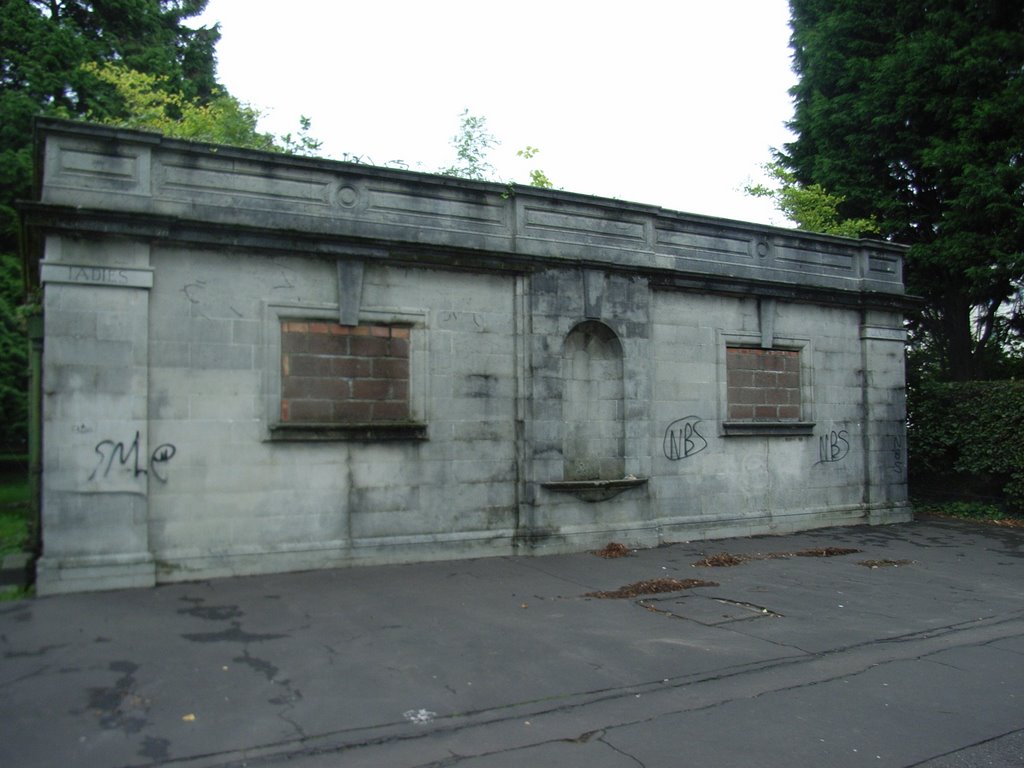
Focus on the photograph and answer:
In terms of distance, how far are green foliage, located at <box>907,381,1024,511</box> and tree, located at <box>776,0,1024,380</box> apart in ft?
11.3

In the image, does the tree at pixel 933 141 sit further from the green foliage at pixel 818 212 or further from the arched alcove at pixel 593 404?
the arched alcove at pixel 593 404

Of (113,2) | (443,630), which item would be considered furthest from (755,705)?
(113,2)

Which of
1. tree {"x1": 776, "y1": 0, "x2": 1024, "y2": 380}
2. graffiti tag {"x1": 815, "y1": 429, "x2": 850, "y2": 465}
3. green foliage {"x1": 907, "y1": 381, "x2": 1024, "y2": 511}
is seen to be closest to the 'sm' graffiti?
graffiti tag {"x1": 815, "y1": 429, "x2": 850, "y2": 465}

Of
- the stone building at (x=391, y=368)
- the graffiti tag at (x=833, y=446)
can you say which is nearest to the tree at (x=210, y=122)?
the stone building at (x=391, y=368)

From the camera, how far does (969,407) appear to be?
1566 centimetres

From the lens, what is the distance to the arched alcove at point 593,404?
11.2 meters

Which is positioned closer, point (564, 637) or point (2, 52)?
point (564, 637)

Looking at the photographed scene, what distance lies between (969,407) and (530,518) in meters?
10.5

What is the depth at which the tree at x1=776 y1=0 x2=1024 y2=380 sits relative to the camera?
1741 centimetres

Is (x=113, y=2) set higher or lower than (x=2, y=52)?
higher

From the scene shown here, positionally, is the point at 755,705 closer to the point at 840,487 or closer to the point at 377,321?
the point at 377,321

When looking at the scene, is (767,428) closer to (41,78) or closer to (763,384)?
(763,384)

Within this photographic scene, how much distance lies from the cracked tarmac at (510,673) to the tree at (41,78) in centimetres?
1223

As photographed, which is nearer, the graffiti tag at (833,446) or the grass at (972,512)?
the graffiti tag at (833,446)
